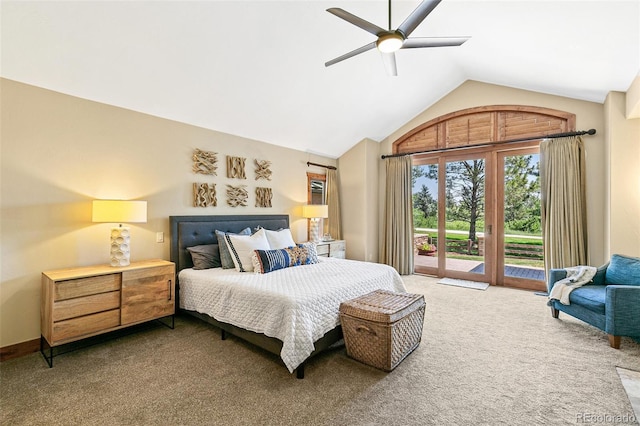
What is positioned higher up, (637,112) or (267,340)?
(637,112)

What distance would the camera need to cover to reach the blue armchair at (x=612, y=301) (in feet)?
8.66

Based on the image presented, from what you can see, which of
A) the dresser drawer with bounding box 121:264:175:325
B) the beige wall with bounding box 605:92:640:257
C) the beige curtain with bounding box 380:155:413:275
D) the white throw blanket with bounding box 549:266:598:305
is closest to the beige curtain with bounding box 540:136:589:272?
the beige wall with bounding box 605:92:640:257

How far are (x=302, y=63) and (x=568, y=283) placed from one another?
13.3 feet

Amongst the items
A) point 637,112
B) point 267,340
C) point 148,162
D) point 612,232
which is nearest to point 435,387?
point 267,340

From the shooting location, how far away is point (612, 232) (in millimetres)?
3752

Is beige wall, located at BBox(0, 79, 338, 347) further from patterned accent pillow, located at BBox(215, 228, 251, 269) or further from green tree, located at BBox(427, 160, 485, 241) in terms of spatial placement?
green tree, located at BBox(427, 160, 485, 241)

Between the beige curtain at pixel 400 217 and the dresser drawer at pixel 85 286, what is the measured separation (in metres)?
4.67

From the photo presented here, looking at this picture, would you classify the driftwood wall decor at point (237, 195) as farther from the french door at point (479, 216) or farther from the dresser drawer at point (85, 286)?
the french door at point (479, 216)

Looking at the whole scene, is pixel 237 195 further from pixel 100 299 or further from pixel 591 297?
pixel 591 297

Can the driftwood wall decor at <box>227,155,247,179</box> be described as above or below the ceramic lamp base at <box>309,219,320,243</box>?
above

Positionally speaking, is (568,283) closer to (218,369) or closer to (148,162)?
(218,369)

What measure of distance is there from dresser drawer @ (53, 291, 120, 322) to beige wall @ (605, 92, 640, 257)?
5786mm

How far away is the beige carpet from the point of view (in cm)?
186

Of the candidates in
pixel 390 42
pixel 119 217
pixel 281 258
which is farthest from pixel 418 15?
pixel 119 217
